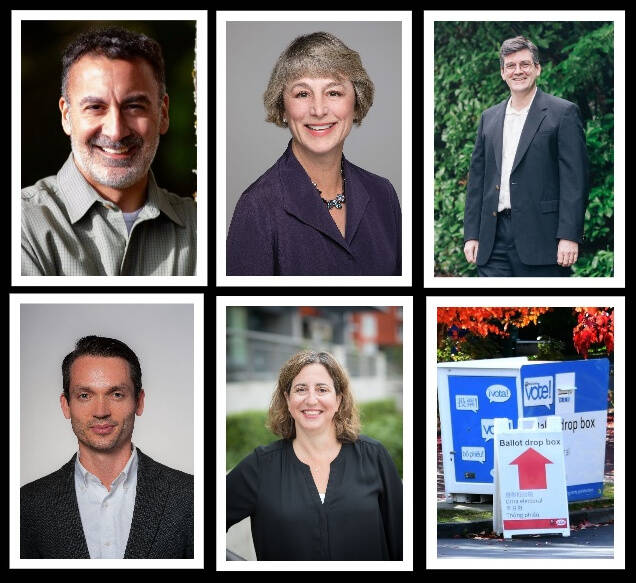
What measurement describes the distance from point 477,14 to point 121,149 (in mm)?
1746

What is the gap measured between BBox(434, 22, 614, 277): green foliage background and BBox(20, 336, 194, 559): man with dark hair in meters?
1.55

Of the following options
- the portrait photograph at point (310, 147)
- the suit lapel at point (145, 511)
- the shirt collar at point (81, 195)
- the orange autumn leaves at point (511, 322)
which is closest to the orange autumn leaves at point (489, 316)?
the orange autumn leaves at point (511, 322)

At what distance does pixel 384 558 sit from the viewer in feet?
25.2

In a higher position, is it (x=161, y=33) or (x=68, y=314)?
(x=161, y=33)

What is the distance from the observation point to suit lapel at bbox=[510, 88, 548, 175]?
24.9 feet

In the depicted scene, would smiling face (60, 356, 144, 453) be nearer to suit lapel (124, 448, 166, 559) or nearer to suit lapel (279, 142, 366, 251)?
suit lapel (124, 448, 166, 559)

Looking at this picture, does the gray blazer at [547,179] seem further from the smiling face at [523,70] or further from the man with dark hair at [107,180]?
the man with dark hair at [107,180]

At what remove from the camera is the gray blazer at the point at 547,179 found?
24.9 feet

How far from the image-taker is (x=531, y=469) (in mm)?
7629

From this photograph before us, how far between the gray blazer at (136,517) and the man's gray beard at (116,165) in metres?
1.26

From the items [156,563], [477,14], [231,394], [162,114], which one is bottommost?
[156,563]

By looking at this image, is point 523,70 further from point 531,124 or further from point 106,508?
point 106,508

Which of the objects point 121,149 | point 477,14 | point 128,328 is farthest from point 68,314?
point 477,14

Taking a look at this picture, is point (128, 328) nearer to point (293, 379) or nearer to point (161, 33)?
point (293, 379)
